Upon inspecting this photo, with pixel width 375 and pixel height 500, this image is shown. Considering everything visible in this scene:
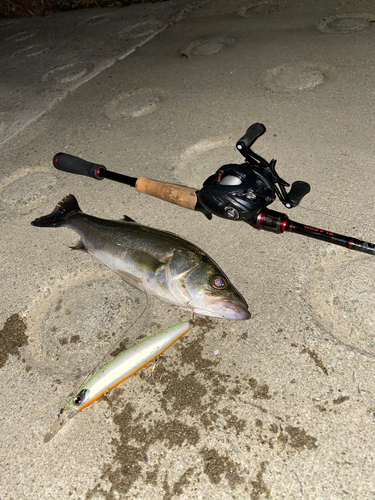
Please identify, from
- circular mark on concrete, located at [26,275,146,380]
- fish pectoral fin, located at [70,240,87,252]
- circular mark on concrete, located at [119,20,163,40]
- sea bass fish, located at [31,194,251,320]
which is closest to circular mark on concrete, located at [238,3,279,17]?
circular mark on concrete, located at [119,20,163,40]

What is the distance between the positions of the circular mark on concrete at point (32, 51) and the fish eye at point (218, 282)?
236 inches

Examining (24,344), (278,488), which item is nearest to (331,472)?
(278,488)

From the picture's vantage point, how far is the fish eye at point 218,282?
230cm

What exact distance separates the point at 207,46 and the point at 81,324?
4754mm

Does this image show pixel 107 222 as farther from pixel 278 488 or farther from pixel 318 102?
pixel 318 102

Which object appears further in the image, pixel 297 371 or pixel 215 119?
pixel 215 119

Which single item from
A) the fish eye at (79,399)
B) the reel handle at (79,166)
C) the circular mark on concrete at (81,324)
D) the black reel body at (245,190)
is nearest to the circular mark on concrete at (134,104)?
the reel handle at (79,166)

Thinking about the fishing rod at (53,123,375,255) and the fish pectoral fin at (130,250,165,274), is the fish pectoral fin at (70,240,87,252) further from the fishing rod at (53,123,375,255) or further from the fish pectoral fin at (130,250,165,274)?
the fishing rod at (53,123,375,255)

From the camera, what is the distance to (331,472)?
1.82m

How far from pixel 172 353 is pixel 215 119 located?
280 cm

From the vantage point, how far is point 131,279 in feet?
8.42

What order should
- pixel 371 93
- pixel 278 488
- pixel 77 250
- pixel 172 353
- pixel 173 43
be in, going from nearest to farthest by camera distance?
1. pixel 278 488
2. pixel 172 353
3. pixel 77 250
4. pixel 371 93
5. pixel 173 43

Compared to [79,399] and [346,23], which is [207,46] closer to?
[346,23]

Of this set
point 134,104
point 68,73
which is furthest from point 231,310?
point 68,73
